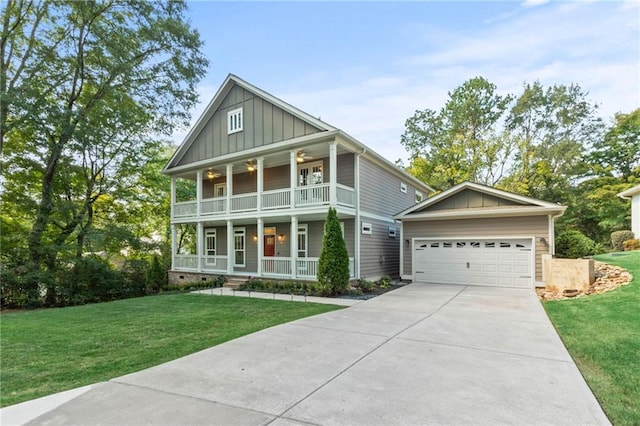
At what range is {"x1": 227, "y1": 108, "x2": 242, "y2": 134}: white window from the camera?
14.4m

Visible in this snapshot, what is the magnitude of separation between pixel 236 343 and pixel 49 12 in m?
15.9

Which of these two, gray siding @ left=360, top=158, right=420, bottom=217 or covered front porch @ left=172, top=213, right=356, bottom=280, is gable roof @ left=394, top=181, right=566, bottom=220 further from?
covered front porch @ left=172, top=213, right=356, bottom=280

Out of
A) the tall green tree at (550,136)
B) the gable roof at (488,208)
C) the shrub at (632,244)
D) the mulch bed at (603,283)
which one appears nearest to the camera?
the mulch bed at (603,283)

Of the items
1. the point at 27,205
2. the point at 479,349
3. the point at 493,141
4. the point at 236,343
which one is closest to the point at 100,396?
the point at 236,343

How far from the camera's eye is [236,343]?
5242mm

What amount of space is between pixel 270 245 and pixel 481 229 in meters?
9.10

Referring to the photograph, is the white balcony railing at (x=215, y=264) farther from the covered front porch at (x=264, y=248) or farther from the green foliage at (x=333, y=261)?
the green foliage at (x=333, y=261)

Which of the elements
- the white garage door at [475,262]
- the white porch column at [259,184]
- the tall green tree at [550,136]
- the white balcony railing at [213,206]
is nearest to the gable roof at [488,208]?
the white garage door at [475,262]

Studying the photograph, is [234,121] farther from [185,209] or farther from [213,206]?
[185,209]

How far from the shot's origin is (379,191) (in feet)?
47.7

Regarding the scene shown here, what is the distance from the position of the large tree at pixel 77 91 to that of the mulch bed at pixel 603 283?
17.2 meters

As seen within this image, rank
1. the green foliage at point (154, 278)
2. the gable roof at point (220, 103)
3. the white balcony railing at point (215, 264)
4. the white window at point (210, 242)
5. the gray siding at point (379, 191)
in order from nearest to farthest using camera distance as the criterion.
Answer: the gable roof at point (220, 103), the gray siding at point (379, 191), the white balcony railing at point (215, 264), the green foliage at point (154, 278), the white window at point (210, 242)

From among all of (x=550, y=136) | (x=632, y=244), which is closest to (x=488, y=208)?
(x=632, y=244)

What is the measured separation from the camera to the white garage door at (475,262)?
11.8 meters
